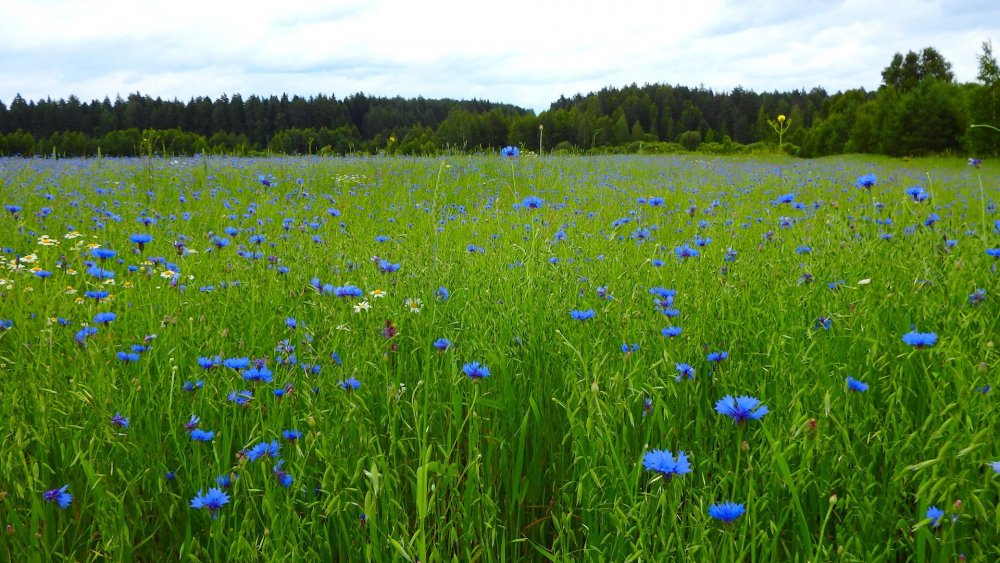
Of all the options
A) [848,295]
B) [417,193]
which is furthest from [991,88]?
[848,295]

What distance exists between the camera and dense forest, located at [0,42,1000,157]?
1582cm

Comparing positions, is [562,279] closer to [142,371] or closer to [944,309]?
[944,309]

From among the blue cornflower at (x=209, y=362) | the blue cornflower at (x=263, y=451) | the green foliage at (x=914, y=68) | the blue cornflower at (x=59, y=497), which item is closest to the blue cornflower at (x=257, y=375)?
the blue cornflower at (x=209, y=362)

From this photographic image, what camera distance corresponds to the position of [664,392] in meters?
1.62

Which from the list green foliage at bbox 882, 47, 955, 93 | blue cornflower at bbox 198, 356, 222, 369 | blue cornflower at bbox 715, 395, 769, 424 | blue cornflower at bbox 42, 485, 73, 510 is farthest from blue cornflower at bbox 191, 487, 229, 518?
green foliage at bbox 882, 47, 955, 93

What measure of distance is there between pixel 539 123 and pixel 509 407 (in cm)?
2315

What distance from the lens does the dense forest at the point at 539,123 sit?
15.8m

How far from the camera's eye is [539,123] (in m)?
23.7

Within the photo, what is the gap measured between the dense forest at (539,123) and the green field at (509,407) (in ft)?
4.11

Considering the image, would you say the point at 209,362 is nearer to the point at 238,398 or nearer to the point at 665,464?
the point at 238,398

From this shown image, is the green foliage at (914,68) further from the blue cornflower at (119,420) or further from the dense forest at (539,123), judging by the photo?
the blue cornflower at (119,420)

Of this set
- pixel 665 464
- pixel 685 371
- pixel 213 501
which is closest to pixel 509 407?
pixel 685 371

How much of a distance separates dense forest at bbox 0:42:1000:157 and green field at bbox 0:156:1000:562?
1.25 meters

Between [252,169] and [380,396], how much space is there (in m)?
7.98
